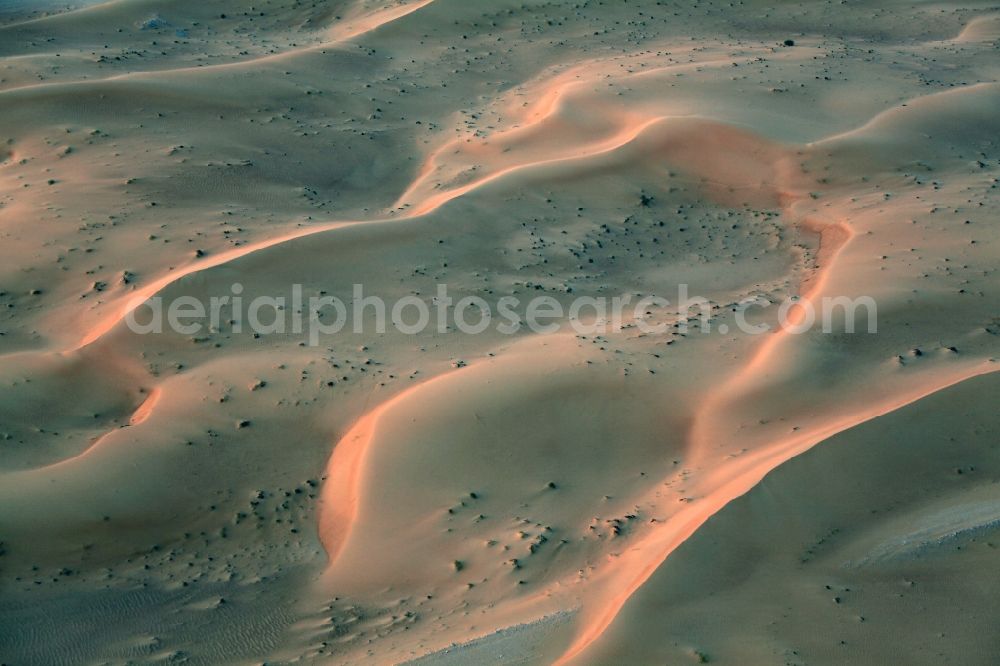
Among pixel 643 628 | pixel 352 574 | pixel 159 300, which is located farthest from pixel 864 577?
pixel 159 300

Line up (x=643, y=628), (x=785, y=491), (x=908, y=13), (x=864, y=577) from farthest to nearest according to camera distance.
Result: (x=908, y=13), (x=785, y=491), (x=864, y=577), (x=643, y=628)

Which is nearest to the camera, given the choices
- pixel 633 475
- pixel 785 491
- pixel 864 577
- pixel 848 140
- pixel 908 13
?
pixel 864 577

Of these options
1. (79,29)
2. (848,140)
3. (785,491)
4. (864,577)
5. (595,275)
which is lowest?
(864,577)

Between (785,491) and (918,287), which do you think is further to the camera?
(918,287)

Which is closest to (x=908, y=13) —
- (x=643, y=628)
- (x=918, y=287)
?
(x=918, y=287)

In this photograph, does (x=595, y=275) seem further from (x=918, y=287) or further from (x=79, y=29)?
(x=79, y=29)

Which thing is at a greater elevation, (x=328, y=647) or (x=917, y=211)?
Result: (x=917, y=211)

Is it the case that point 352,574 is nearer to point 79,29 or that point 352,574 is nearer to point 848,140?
point 848,140
